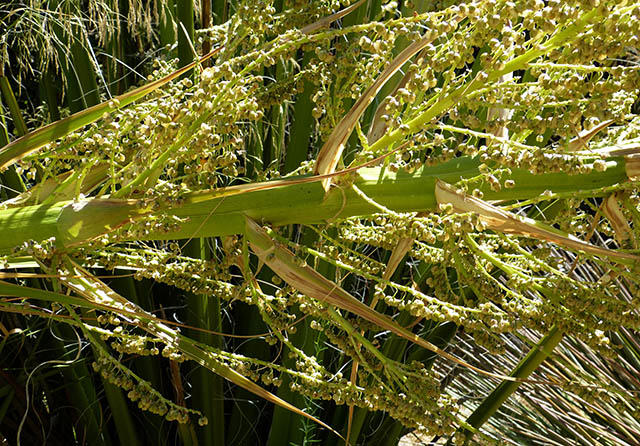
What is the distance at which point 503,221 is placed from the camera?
3.03 feet

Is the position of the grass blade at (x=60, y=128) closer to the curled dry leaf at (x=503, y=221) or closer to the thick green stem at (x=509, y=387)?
the curled dry leaf at (x=503, y=221)

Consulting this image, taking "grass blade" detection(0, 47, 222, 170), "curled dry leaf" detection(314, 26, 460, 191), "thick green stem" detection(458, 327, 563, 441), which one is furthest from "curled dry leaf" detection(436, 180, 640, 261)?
"thick green stem" detection(458, 327, 563, 441)

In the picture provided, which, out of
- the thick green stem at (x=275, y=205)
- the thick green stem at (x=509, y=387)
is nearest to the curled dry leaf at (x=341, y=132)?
the thick green stem at (x=275, y=205)

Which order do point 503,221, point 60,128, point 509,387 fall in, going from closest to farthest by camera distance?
1. point 503,221
2. point 60,128
3. point 509,387

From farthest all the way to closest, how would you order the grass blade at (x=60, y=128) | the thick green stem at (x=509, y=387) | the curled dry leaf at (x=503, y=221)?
1. the thick green stem at (x=509, y=387)
2. the grass blade at (x=60, y=128)
3. the curled dry leaf at (x=503, y=221)

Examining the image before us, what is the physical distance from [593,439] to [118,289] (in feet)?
4.96

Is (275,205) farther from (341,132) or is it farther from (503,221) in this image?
(503,221)

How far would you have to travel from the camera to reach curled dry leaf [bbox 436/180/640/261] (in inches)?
35.8

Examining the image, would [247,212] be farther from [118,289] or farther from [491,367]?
[491,367]

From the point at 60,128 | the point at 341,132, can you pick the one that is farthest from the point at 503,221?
the point at 60,128

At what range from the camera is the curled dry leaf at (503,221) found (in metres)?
0.91

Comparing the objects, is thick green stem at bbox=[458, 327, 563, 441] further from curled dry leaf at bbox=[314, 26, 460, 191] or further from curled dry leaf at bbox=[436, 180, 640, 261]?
curled dry leaf at bbox=[314, 26, 460, 191]

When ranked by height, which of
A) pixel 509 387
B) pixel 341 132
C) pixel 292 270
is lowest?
pixel 509 387

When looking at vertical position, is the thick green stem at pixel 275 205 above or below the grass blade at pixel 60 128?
below
